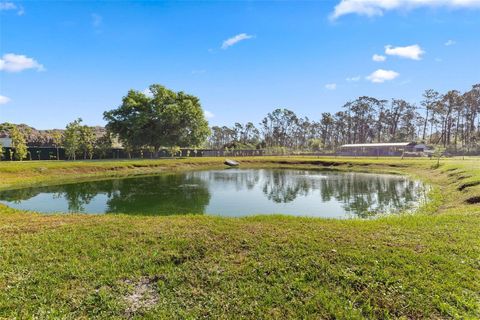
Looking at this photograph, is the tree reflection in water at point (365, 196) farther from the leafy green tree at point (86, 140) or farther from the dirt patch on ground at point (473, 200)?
the leafy green tree at point (86, 140)

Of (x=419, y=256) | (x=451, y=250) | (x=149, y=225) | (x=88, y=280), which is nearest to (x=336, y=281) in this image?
(x=419, y=256)

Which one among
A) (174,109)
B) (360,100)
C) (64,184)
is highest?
(360,100)

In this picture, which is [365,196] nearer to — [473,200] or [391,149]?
[473,200]

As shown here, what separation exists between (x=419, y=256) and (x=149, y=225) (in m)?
7.76

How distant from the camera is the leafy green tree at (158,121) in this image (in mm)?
54366

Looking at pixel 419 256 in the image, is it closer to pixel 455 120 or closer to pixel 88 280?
pixel 88 280

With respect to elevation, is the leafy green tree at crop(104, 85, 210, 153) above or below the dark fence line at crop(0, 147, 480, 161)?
above

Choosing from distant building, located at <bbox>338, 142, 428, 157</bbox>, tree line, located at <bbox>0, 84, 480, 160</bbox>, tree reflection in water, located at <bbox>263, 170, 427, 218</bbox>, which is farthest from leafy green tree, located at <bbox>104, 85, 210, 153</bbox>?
distant building, located at <bbox>338, 142, 428, 157</bbox>

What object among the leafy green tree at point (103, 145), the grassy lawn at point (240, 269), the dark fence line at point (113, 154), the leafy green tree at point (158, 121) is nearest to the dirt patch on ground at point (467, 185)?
the grassy lawn at point (240, 269)

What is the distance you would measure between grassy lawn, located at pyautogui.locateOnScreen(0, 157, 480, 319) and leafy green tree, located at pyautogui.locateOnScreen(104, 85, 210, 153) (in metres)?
46.3

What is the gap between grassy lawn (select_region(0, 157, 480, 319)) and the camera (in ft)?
17.2

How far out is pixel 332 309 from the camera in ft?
16.8

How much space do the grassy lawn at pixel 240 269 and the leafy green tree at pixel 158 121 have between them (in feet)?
152

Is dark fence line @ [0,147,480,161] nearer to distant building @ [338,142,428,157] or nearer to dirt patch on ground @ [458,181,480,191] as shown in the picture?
distant building @ [338,142,428,157]
